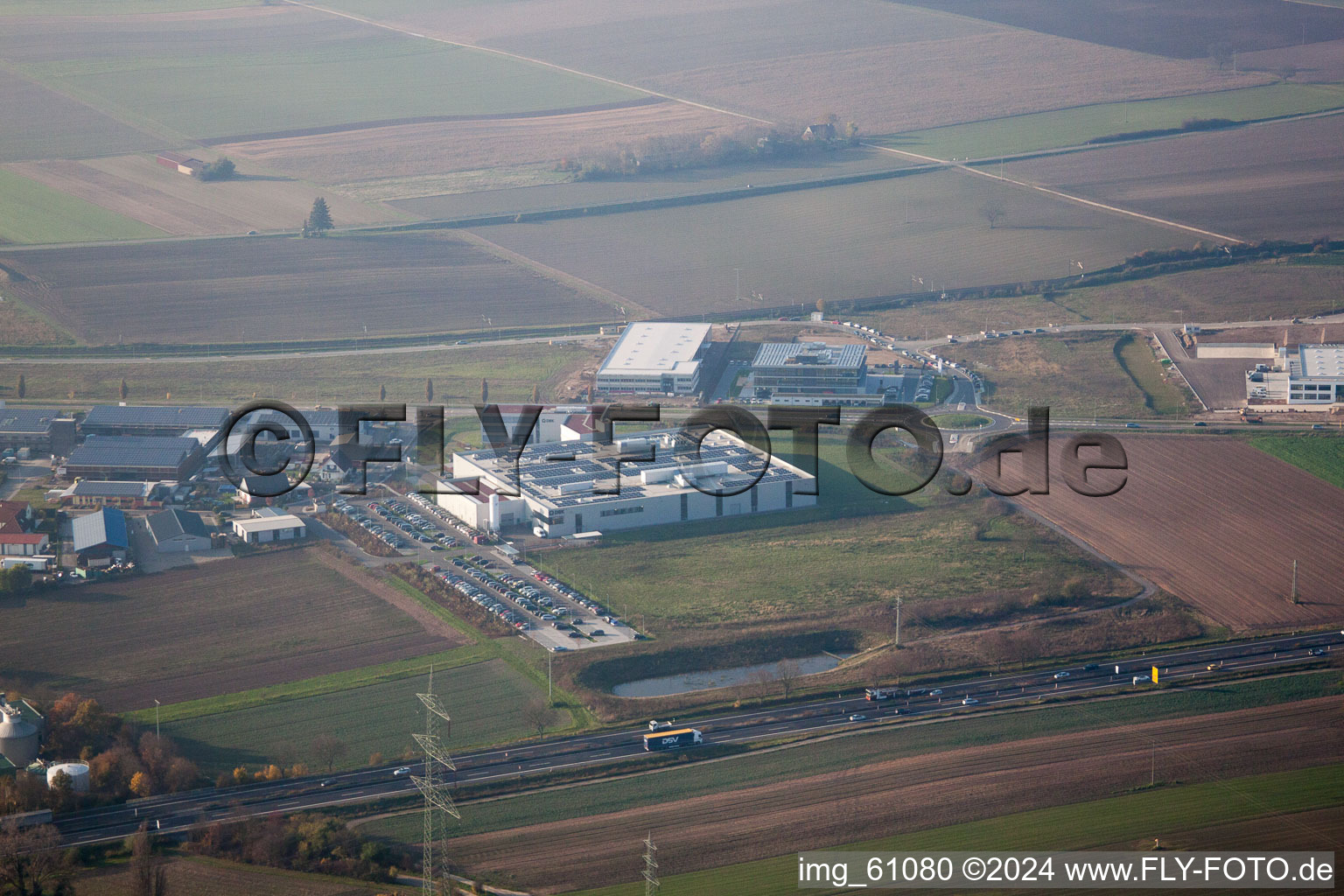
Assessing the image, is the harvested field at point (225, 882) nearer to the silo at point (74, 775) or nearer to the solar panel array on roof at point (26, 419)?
the silo at point (74, 775)

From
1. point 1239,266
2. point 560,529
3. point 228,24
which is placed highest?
point 228,24

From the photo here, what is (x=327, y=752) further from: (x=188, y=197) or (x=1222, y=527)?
(x=188, y=197)

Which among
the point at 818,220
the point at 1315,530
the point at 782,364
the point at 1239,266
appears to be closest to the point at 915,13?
the point at 818,220

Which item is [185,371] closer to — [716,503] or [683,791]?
[716,503]

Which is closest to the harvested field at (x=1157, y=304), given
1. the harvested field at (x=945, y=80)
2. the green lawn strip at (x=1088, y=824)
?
the harvested field at (x=945, y=80)

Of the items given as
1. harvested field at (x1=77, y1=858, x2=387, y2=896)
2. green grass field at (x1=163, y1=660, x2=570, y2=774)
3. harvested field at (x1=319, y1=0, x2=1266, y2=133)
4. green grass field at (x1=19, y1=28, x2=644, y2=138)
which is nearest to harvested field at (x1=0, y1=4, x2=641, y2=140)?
green grass field at (x1=19, y1=28, x2=644, y2=138)
